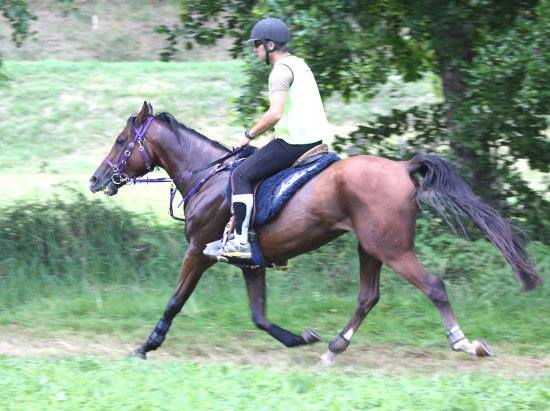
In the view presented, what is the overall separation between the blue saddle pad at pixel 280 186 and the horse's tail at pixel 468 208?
780 mm

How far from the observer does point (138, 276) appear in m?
11.2

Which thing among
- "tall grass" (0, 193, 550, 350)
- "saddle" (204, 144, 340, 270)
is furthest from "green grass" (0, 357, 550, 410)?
"tall grass" (0, 193, 550, 350)

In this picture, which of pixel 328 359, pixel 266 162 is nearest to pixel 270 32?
pixel 266 162

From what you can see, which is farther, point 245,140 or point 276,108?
point 245,140

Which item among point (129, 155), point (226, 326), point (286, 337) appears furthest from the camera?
point (226, 326)

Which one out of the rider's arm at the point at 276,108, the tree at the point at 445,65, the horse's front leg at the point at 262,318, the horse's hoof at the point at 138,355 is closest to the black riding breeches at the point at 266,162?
the rider's arm at the point at 276,108

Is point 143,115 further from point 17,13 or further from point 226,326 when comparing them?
point 17,13

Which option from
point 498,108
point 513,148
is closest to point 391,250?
point 498,108

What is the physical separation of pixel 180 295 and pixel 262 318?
2.45ft

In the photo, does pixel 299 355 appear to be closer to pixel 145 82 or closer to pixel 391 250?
pixel 391 250

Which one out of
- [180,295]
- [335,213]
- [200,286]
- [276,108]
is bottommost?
[200,286]

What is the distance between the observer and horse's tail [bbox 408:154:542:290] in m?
7.55

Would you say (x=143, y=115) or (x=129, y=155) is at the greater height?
(x=143, y=115)

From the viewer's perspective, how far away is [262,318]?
8375mm
